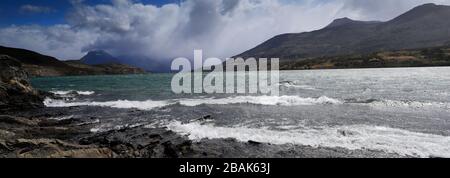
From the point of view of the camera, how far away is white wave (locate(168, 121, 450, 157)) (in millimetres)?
15656

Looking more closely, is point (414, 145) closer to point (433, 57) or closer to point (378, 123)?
point (378, 123)

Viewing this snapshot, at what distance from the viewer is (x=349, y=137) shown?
17953 mm

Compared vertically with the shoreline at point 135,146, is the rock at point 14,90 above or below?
above

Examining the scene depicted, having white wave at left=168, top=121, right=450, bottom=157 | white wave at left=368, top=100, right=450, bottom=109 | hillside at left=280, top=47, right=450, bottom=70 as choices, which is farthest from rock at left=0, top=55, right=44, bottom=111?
hillside at left=280, top=47, right=450, bottom=70

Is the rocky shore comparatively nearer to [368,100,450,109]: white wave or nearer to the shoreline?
the shoreline

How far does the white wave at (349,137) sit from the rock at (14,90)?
82.6ft

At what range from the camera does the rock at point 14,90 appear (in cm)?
3547

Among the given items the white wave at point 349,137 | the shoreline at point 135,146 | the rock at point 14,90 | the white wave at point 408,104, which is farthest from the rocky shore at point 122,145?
the white wave at point 408,104

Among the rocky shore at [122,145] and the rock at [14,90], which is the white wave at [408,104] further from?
the rock at [14,90]

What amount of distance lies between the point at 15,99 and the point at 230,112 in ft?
92.1
